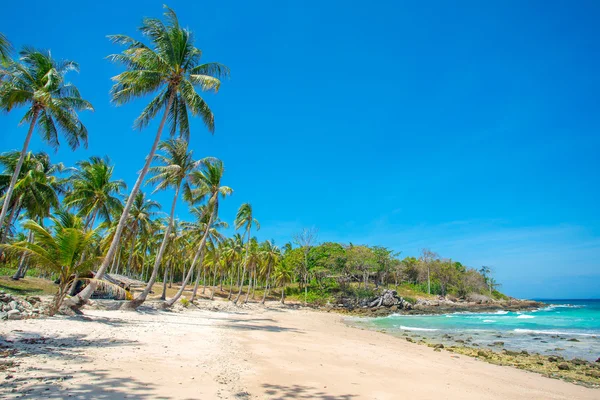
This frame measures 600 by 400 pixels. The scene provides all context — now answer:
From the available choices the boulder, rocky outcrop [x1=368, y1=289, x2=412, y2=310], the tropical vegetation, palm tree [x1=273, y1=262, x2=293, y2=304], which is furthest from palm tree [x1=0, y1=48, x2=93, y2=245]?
rocky outcrop [x1=368, y1=289, x2=412, y2=310]

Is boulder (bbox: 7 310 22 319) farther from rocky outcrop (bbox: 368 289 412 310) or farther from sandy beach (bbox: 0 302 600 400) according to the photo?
rocky outcrop (bbox: 368 289 412 310)

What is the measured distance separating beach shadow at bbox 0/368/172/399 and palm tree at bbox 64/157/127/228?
24.1m

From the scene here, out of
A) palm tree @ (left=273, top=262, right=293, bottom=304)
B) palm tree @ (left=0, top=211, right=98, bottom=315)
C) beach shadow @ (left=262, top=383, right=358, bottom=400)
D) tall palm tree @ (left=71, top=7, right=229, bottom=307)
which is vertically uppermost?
tall palm tree @ (left=71, top=7, right=229, bottom=307)

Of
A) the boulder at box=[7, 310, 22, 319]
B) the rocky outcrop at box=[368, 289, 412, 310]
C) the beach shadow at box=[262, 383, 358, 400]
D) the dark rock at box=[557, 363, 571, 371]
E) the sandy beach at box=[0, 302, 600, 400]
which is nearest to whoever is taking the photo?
the sandy beach at box=[0, 302, 600, 400]

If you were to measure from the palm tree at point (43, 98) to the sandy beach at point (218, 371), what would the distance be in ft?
31.2

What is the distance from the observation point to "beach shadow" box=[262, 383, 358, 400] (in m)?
6.00

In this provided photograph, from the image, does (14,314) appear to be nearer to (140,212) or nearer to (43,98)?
(43,98)

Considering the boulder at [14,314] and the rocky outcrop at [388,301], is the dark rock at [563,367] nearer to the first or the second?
the boulder at [14,314]

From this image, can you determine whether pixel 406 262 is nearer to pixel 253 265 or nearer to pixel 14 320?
pixel 253 265

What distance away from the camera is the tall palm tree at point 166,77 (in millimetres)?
15852

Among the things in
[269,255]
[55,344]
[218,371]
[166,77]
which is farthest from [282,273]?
[218,371]

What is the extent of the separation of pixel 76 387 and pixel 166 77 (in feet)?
50.9

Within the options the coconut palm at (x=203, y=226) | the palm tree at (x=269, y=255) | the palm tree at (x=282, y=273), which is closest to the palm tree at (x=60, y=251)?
the coconut palm at (x=203, y=226)

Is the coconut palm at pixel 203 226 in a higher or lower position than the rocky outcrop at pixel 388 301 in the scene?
higher
